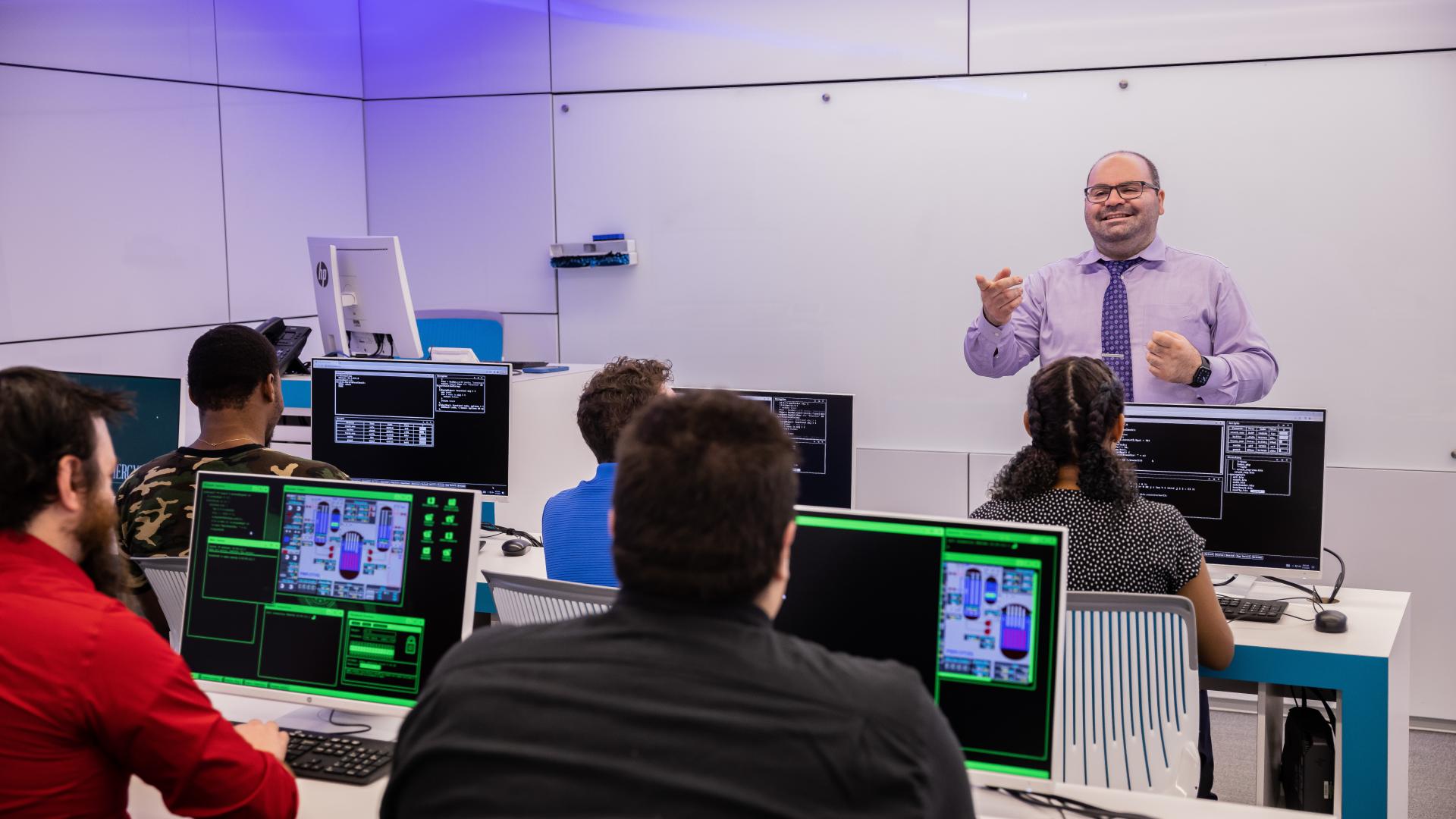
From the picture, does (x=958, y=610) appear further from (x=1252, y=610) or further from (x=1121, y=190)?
(x=1121, y=190)

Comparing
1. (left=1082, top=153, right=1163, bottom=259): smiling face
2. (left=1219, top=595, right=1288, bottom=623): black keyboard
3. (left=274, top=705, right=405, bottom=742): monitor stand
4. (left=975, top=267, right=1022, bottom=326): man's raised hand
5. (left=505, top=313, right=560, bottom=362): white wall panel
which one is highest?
(left=1082, top=153, right=1163, bottom=259): smiling face

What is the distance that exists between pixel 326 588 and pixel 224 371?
0.79 metres

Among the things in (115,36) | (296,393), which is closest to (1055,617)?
(296,393)

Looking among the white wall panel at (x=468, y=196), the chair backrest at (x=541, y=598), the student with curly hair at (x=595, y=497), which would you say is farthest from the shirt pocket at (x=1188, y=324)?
the white wall panel at (x=468, y=196)

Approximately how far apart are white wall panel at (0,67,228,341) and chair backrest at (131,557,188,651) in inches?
88.9

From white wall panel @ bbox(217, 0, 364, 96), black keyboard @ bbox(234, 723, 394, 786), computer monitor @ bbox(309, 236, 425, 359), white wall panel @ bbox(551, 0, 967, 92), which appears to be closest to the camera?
black keyboard @ bbox(234, 723, 394, 786)

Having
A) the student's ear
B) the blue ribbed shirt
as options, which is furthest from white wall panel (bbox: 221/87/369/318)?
the blue ribbed shirt

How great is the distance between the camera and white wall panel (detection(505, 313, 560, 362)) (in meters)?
5.82

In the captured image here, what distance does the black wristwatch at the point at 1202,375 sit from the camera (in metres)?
3.41

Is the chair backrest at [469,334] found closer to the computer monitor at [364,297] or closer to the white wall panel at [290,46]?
the computer monitor at [364,297]

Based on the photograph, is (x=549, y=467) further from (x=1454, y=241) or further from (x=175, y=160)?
(x=1454, y=241)

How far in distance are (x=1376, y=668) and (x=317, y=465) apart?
7.35 feet

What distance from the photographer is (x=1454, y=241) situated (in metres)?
4.34

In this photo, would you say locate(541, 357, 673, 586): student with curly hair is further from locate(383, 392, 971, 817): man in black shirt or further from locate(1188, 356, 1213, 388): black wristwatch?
locate(1188, 356, 1213, 388): black wristwatch
